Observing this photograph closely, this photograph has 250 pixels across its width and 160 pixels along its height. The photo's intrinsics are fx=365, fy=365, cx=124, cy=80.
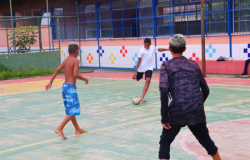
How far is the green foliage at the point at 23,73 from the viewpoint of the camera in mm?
18719

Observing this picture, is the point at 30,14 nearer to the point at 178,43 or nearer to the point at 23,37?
the point at 23,37

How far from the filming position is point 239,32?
16.8m

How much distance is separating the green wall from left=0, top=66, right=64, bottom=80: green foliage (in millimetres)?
207

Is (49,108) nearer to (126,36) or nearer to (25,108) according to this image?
(25,108)

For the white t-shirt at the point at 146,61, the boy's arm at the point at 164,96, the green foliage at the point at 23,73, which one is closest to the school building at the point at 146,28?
the green foliage at the point at 23,73

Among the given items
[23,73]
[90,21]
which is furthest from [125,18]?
[23,73]

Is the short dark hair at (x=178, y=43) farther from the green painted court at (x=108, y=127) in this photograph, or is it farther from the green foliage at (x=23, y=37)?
the green foliage at (x=23, y=37)

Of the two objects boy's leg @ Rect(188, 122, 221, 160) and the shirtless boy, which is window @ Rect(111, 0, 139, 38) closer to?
the shirtless boy

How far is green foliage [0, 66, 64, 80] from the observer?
18.7 meters

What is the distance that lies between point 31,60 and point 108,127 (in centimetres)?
1406

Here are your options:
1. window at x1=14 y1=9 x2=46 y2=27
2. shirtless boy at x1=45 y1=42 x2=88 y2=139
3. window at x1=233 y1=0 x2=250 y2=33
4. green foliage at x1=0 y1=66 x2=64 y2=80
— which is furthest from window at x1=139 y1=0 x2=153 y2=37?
shirtless boy at x1=45 y1=42 x2=88 y2=139

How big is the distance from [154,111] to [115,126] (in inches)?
68.9

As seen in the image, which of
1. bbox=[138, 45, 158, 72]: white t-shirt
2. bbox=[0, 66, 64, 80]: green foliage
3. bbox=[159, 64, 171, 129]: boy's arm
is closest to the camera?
bbox=[159, 64, 171, 129]: boy's arm

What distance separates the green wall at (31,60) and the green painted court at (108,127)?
767cm
